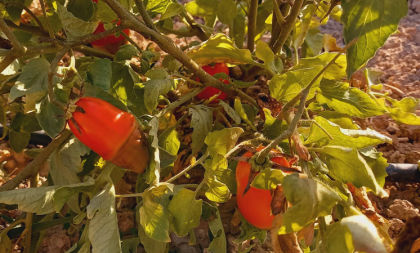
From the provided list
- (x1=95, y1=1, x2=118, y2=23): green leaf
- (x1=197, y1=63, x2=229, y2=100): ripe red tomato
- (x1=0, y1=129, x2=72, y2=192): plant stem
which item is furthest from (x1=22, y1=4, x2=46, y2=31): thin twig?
(x1=197, y1=63, x2=229, y2=100): ripe red tomato

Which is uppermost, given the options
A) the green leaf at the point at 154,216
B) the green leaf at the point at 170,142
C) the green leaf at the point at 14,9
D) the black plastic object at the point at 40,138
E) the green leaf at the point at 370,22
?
the green leaf at the point at 370,22

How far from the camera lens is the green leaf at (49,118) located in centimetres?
83

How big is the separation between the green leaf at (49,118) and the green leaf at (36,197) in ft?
0.39

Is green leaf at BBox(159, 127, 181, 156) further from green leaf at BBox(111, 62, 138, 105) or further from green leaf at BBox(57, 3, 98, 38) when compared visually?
green leaf at BBox(57, 3, 98, 38)

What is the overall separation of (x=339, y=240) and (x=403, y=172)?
0.63 meters

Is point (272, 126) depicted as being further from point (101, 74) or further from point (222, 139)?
point (101, 74)

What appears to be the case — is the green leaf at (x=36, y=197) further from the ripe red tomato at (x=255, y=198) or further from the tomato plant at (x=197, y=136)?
the ripe red tomato at (x=255, y=198)

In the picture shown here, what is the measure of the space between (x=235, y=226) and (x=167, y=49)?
0.48 metres

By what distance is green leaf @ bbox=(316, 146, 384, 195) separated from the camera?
647 mm

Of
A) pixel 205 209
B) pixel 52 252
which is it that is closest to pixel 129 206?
pixel 52 252

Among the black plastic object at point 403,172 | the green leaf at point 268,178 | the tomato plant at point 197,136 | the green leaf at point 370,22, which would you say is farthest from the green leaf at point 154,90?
the black plastic object at point 403,172

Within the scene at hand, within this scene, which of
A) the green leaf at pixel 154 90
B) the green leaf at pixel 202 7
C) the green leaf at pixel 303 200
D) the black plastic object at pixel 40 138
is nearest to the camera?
the green leaf at pixel 303 200

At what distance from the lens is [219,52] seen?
3.03 ft

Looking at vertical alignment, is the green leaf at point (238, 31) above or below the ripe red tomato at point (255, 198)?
above
